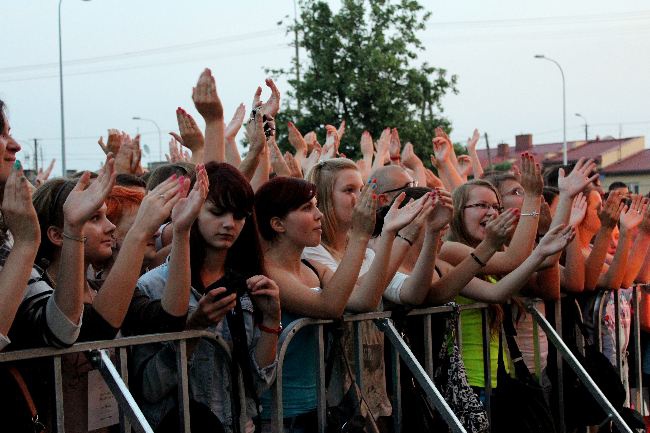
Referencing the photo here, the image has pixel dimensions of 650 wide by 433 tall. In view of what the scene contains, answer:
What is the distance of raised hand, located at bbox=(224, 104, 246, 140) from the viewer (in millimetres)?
5809

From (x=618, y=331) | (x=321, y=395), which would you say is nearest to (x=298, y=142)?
(x=618, y=331)

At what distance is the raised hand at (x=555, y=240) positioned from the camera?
205 inches

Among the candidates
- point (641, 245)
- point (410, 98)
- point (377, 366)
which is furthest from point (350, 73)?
point (377, 366)

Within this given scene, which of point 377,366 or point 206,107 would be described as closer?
point 377,366

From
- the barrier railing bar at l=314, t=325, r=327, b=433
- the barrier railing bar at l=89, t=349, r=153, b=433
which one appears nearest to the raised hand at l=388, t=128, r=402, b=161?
the barrier railing bar at l=314, t=325, r=327, b=433

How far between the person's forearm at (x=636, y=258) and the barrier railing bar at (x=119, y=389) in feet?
14.3

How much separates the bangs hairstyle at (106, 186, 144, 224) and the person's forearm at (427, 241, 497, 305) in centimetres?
151

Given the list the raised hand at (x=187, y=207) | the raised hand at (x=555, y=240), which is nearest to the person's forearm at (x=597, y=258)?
the raised hand at (x=555, y=240)

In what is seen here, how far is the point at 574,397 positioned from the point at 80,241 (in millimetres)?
3614

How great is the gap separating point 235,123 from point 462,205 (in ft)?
4.98

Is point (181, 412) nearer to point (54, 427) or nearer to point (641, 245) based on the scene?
point (54, 427)

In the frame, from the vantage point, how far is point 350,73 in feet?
115

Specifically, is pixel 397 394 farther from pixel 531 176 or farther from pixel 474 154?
pixel 474 154

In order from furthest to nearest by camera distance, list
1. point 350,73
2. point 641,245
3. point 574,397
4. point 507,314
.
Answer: point 350,73 < point 641,245 < point 574,397 < point 507,314
